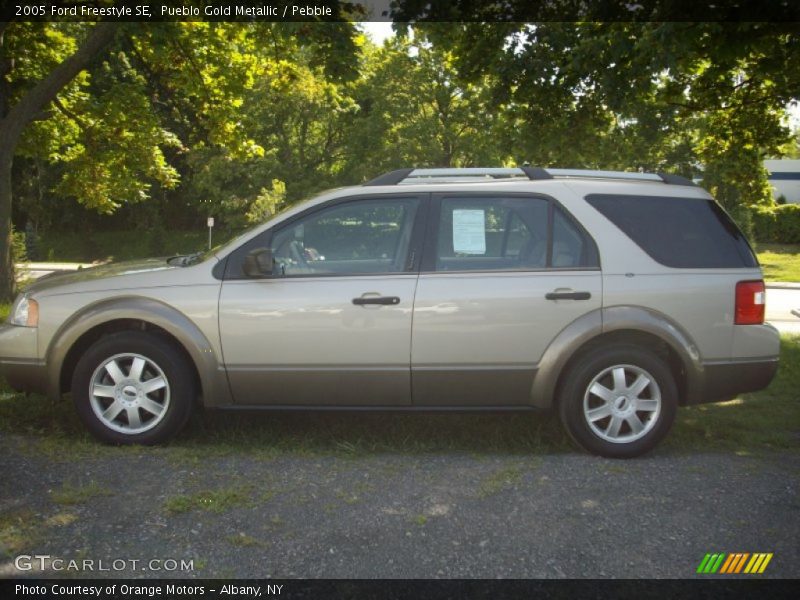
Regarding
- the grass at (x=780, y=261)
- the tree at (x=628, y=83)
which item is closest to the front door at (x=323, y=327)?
the tree at (x=628, y=83)

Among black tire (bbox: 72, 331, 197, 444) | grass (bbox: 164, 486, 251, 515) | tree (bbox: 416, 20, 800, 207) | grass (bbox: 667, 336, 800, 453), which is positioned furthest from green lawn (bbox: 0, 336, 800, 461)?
tree (bbox: 416, 20, 800, 207)

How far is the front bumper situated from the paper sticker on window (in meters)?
2.81

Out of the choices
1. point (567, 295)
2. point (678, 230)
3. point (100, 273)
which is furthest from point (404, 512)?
point (100, 273)

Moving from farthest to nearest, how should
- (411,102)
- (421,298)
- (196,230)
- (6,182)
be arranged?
(196,230), (411,102), (6,182), (421,298)

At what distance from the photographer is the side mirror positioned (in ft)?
15.7

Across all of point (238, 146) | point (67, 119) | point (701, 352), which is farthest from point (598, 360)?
point (67, 119)

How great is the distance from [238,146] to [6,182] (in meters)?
4.61

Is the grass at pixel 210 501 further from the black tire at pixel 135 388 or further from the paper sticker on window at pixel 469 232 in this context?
the paper sticker on window at pixel 469 232

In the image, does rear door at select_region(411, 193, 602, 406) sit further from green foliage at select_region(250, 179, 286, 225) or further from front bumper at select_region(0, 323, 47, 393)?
green foliage at select_region(250, 179, 286, 225)

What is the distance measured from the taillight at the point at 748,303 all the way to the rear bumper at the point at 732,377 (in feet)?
0.90

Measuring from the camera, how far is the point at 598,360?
484 centimetres

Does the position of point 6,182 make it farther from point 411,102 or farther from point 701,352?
point 411,102

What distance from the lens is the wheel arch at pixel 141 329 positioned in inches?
193

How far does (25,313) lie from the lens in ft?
16.8
